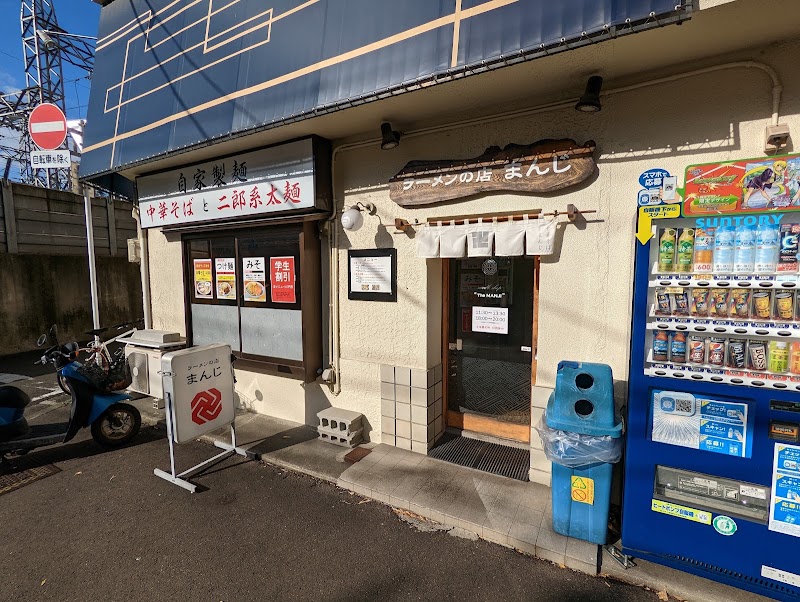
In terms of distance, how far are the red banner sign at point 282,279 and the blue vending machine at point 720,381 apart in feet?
14.2

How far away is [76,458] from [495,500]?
5.43 metres

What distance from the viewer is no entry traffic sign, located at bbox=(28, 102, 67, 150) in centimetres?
634

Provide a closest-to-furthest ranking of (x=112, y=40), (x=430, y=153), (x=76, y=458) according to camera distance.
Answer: (x=430, y=153) < (x=76, y=458) < (x=112, y=40)

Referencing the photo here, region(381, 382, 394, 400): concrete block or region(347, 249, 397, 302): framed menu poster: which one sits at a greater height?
region(347, 249, 397, 302): framed menu poster

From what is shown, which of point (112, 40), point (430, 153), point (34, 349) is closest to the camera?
point (430, 153)

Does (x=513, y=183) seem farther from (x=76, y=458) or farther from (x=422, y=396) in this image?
(x=76, y=458)

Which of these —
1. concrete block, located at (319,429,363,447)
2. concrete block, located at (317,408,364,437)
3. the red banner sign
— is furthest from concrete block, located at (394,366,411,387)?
the red banner sign

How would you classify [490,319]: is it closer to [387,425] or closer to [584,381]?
[584,381]

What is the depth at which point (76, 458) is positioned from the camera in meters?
4.80

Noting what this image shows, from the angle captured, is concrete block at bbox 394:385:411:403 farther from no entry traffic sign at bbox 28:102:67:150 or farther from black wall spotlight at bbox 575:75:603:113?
no entry traffic sign at bbox 28:102:67:150

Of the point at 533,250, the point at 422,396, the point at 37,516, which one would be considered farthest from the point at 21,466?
the point at 533,250

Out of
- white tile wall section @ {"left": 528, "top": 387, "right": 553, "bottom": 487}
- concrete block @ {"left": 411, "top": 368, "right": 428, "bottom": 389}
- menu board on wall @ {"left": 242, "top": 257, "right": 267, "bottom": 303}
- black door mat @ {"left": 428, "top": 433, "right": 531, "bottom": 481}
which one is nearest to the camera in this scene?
white tile wall section @ {"left": 528, "top": 387, "right": 553, "bottom": 487}

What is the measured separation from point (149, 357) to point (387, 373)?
4.50 m

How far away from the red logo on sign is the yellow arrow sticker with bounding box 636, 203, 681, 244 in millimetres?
4865
